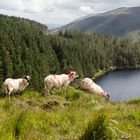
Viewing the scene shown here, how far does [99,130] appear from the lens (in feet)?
25.1

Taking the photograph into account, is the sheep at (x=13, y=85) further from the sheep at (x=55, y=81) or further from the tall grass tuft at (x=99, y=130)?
the tall grass tuft at (x=99, y=130)

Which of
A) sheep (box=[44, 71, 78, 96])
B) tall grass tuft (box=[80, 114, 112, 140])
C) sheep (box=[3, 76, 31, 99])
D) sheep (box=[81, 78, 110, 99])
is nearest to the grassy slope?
tall grass tuft (box=[80, 114, 112, 140])

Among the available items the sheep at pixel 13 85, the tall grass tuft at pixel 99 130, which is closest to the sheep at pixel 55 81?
the sheep at pixel 13 85

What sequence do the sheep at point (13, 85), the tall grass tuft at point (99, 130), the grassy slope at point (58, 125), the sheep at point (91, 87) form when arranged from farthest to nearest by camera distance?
the sheep at point (91, 87) < the sheep at point (13, 85) < the grassy slope at point (58, 125) < the tall grass tuft at point (99, 130)

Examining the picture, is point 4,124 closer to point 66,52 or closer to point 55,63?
point 55,63

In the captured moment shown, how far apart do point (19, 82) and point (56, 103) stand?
42.5 feet

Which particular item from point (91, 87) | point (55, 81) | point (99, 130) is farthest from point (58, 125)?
point (91, 87)

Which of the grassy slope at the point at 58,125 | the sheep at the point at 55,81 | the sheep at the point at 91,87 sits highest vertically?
the grassy slope at the point at 58,125

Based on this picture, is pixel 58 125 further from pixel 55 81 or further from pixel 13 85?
pixel 13 85

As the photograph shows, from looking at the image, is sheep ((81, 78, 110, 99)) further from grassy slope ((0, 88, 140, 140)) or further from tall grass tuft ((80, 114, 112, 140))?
tall grass tuft ((80, 114, 112, 140))

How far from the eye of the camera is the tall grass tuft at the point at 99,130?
25.0ft

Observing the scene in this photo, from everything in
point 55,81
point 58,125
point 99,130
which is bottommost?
point 55,81

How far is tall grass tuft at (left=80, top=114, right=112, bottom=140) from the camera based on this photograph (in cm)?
762

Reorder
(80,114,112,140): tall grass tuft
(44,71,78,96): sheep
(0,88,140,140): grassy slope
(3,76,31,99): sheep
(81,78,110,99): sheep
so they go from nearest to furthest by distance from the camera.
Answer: (80,114,112,140): tall grass tuft < (0,88,140,140): grassy slope < (44,71,78,96): sheep < (3,76,31,99): sheep < (81,78,110,99): sheep
